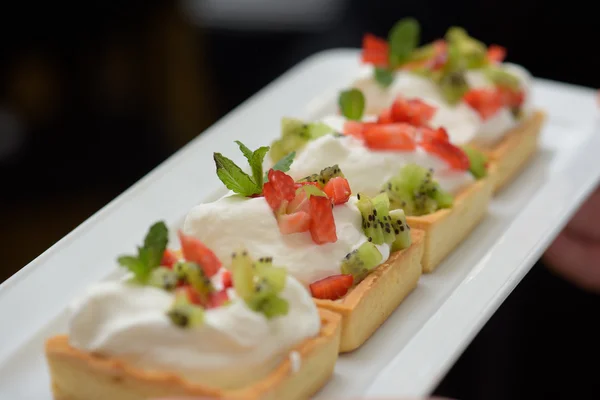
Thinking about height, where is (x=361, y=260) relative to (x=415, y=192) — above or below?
above

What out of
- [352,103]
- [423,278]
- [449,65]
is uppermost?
[352,103]

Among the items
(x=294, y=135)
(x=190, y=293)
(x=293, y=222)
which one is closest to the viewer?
(x=190, y=293)

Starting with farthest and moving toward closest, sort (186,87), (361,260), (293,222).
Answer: (186,87)
(361,260)
(293,222)

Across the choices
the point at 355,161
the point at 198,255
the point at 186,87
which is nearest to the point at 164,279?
the point at 198,255

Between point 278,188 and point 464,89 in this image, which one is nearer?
point 278,188

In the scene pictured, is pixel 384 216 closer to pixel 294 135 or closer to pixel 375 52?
pixel 294 135

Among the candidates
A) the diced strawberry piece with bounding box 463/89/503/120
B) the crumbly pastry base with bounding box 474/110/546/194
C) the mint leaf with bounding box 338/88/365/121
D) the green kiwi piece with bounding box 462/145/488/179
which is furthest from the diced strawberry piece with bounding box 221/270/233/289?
the diced strawberry piece with bounding box 463/89/503/120

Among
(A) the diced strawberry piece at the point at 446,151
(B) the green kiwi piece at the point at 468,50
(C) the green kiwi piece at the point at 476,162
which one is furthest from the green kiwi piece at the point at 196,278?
(B) the green kiwi piece at the point at 468,50
